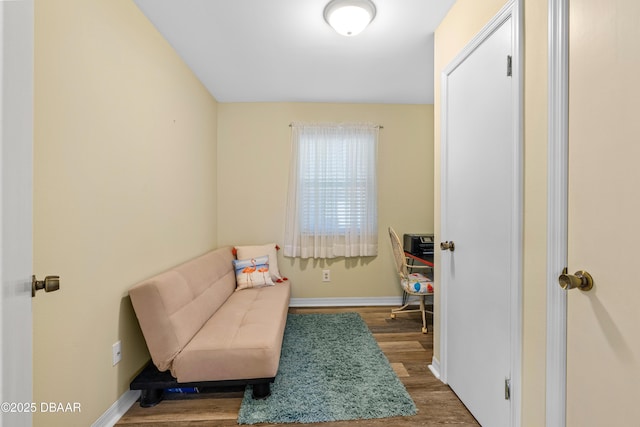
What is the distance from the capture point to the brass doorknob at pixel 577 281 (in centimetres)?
92

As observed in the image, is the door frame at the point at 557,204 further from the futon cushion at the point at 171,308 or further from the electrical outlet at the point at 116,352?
the electrical outlet at the point at 116,352

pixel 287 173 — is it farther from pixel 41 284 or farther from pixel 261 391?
pixel 41 284

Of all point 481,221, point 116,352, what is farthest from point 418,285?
point 116,352

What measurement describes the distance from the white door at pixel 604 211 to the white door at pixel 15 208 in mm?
1609

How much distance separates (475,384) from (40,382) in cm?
207

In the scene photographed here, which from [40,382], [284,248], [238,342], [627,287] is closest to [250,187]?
[284,248]

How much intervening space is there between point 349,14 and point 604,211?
1699 millimetres

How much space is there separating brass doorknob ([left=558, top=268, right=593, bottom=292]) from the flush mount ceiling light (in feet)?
5.87

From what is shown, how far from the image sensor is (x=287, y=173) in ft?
11.4

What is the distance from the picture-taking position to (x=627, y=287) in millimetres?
808

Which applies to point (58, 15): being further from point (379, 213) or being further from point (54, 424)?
point (379, 213)

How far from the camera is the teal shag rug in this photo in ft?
5.35

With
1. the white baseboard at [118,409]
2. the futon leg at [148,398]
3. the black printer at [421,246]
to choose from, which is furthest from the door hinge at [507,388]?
the white baseboard at [118,409]

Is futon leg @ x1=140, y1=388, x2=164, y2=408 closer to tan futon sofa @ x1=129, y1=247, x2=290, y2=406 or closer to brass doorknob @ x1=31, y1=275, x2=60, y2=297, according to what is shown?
tan futon sofa @ x1=129, y1=247, x2=290, y2=406
